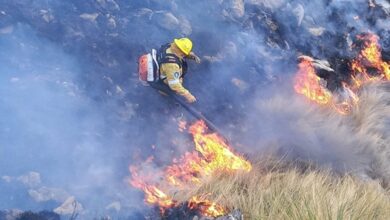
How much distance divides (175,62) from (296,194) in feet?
7.58

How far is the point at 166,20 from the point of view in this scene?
819cm

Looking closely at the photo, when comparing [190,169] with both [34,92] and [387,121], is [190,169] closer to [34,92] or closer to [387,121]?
[34,92]

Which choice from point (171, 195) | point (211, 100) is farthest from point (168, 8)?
point (171, 195)

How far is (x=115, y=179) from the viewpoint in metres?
5.60

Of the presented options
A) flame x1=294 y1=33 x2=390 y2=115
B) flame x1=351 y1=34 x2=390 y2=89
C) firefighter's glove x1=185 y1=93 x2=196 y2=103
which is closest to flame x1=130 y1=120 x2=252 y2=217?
firefighter's glove x1=185 y1=93 x2=196 y2=103

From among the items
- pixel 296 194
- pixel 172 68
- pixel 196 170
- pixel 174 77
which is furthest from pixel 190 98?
pixel 296 194

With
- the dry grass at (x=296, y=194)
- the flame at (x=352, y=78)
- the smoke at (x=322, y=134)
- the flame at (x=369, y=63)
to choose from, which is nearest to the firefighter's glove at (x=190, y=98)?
the smoke at (x=322, y=134)

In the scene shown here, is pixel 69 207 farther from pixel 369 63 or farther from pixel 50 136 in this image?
pixel 369 63

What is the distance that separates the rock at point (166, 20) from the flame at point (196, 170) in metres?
2.29

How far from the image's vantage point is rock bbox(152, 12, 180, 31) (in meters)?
8.16

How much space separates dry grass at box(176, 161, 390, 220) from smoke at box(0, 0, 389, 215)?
529mm

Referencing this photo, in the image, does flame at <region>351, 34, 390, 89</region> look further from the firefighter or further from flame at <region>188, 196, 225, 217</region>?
flame at <region>188, 196, 225, 217</region>

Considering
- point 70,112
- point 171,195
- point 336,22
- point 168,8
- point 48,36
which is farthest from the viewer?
point 336,22

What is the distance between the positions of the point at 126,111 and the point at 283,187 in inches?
99.8
